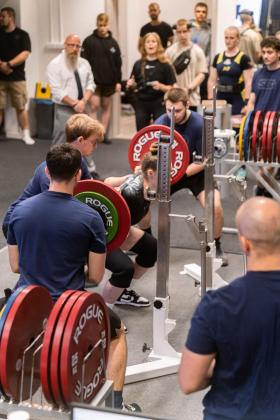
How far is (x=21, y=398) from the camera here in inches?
97.7

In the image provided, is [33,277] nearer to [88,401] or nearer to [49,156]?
[49,156]

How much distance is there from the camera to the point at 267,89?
636 cm

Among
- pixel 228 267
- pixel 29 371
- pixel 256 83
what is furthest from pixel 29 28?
pixel 29 371

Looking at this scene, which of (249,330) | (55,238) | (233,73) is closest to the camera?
(249,330)

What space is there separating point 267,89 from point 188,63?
2188mm

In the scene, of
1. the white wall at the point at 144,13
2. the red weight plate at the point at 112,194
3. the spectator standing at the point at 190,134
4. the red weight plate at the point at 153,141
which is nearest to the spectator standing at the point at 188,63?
the spectator standing at the point at 190,134

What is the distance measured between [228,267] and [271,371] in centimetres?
328

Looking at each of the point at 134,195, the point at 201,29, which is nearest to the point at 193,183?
the point at 134,195

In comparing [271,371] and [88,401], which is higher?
[271,371]

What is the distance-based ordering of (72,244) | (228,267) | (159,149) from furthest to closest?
(228,267)
(159,149)
(72,244)

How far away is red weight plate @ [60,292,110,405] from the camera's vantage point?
2322mm

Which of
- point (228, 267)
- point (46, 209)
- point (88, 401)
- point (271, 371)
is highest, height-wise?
point (46, 209)

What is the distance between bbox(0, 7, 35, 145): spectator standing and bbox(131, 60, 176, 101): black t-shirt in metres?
2.19

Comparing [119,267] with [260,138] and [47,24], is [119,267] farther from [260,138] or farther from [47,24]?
[47,24]
